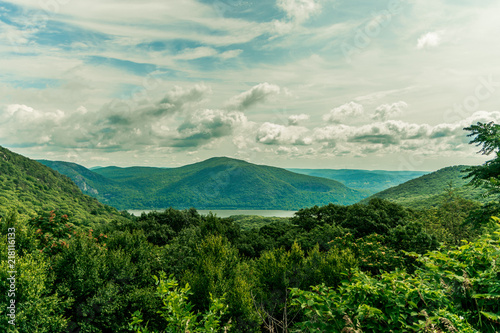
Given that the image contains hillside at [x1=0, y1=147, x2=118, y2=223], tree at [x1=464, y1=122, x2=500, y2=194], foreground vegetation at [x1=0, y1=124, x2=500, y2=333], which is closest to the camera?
foreground vegetation at [x1=0, y1=124, x2=500, y2=333]

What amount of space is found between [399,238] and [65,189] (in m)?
175

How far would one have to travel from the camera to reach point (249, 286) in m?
17.3

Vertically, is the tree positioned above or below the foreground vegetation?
above

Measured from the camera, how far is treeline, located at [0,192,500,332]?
3.85m

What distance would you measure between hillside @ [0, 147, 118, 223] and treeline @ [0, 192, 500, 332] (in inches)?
3650

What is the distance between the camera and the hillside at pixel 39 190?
10744 centimetres

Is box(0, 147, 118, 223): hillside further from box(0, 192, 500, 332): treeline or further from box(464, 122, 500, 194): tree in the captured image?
box(464, 122, 500, 194): tree

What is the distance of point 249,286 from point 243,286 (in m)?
0.78

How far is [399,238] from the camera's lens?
24156 mm

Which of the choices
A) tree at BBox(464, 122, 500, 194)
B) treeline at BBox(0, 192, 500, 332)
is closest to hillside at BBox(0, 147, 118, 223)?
treeline at BBox(0, 192, 500, 332)

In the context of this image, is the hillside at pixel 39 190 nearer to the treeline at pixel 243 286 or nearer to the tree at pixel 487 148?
the treeline at pixel 243 286

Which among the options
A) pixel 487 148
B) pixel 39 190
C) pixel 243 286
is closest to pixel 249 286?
pixel 243 286

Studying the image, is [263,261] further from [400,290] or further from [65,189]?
[65,189]

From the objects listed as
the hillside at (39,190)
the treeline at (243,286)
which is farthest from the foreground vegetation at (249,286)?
the hillside at (39,190)
